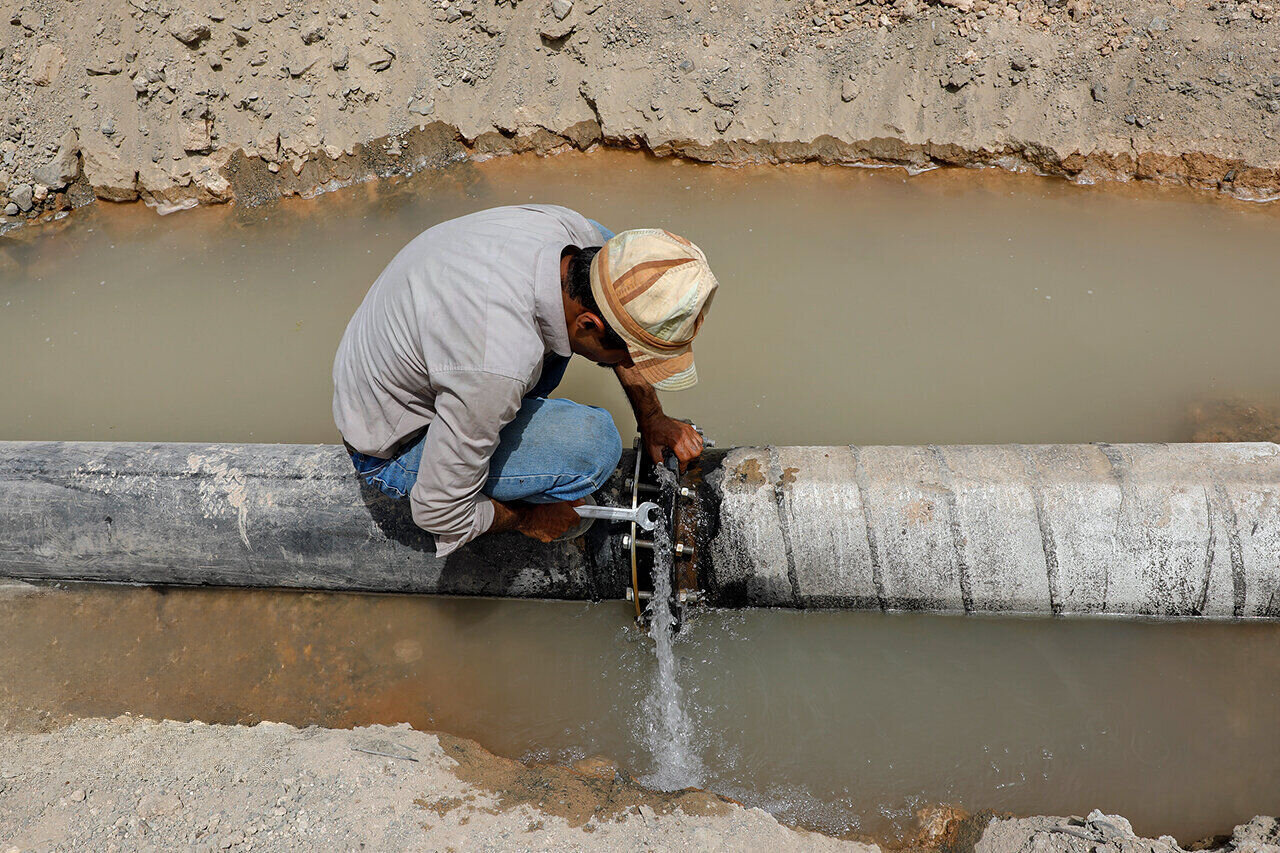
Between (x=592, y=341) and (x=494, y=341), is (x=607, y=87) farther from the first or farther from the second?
(x=494, y=341)

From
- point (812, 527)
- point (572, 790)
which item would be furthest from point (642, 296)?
point (572, 790)

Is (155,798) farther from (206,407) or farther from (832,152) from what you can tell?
(832,152)

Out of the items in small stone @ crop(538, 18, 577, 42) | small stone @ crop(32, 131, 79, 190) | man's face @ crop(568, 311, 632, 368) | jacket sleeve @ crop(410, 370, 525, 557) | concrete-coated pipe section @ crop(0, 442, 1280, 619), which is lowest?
concrete-coated pipe section @ crop(0, 442, 1280, 619)

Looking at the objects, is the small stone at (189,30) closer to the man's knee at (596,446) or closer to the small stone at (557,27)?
the small stone at (557,27)

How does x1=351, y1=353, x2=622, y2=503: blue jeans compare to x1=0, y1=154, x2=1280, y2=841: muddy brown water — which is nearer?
x1=351, y1=353, x2=622, y2=503: blue jeans

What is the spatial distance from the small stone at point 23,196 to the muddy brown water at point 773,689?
3148mm

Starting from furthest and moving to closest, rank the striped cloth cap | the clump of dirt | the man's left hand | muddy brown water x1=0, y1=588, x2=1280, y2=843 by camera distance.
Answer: muddy brown water x1=0, y1=588, x2=1280, y2=843 → the man's left hand → the clump of dirt → the striped cloth cap

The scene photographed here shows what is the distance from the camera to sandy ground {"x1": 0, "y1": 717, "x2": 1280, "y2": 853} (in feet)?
9.34

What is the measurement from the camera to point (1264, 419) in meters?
4.12

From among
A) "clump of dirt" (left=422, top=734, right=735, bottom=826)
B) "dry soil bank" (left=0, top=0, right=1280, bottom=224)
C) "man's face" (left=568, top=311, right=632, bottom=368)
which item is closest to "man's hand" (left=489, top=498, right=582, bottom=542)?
"man's face" (left=568, top=311, right=632, bottom=368)

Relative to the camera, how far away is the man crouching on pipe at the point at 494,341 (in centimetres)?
227

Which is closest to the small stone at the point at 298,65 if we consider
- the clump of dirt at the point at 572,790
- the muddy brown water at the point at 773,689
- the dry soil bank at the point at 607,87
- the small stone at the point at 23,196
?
the dry soil bank at the point at 607,87

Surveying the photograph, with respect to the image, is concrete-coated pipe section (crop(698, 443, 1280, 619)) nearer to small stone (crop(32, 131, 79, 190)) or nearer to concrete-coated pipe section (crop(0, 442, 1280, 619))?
concrete-coated pipe section (crop(0, 442, 1280, 619))

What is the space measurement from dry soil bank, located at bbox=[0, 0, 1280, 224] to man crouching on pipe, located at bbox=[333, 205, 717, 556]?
305 cm
